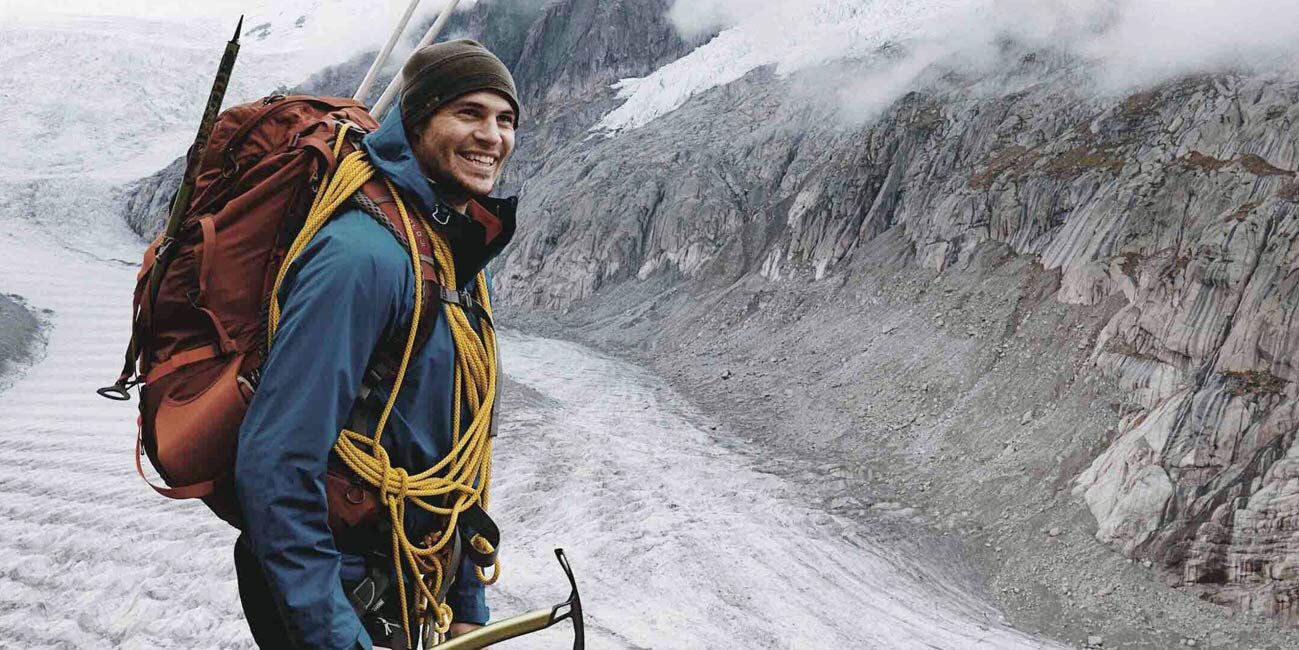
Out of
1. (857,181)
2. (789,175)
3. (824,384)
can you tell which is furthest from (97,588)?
(789,175)

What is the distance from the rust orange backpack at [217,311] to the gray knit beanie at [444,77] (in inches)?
9.4

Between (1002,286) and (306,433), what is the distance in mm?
19223

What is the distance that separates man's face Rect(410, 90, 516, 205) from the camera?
2.27 meters

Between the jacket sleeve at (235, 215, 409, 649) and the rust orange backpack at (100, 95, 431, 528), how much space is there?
165 millimetres

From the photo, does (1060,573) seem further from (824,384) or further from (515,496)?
(824,384)

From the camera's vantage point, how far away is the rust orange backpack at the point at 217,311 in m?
1.98

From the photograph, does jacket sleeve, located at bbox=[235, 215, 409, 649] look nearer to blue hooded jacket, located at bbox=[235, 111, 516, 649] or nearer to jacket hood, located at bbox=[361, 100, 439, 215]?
blue hooded jacket, located at bbox=[235, 111, 516, 649]

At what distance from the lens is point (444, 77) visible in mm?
2240

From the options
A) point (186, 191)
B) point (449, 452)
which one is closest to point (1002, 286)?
point (449, 452)

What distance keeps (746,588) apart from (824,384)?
10.7 metres

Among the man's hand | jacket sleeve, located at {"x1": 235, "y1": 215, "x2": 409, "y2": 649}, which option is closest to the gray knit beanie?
jacket sleeve, located at {"x1": 235, "y1": 215, "x2": 409, "y2": 649}

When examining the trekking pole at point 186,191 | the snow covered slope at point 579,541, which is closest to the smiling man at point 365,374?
the trekking pole at point 186,191

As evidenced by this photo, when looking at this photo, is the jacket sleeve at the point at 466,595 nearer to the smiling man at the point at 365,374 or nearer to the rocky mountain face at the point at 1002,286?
the smiling man at the point at 365,374

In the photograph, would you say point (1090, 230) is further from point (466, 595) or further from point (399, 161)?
point (399, 161)
